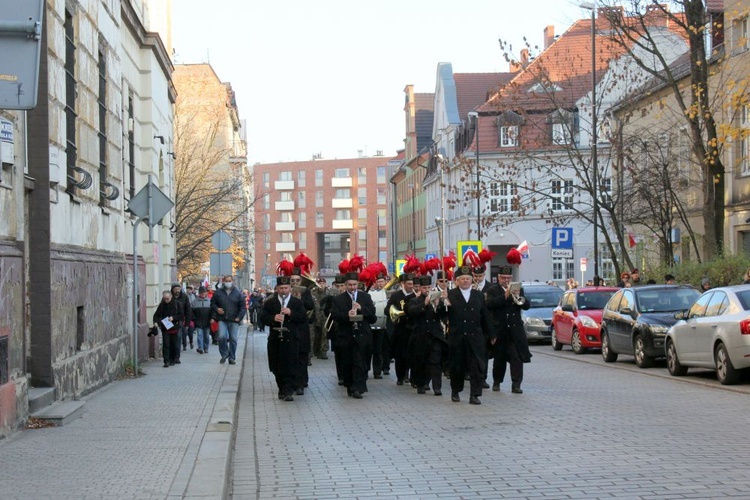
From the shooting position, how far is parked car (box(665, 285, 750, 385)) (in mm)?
16141

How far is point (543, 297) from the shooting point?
33.1 m

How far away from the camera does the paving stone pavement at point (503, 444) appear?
8.49 m

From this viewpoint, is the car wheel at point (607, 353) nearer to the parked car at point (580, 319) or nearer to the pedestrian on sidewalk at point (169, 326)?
the parked car at point (580, 319)

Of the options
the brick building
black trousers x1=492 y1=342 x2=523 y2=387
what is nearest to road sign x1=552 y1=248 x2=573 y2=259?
black trousers x1=492 y1=342 x2=523 y2=387

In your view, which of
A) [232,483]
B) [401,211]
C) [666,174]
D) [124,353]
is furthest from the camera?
[401,211]

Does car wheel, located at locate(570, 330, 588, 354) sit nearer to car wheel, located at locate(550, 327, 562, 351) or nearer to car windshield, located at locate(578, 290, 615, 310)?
car windshield, located at locate(578, 290, 615, 310)

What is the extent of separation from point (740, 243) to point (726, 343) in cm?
1790

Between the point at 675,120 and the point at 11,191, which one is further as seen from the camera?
the point at 675,120

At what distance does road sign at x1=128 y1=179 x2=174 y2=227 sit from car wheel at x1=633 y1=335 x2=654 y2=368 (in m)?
8.85

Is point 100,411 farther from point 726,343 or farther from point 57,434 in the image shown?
point 726,343

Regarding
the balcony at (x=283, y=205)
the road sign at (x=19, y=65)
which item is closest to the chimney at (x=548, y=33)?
the road sign at (x=19, y=65)

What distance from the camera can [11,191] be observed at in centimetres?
1162

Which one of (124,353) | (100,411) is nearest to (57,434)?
(100,411)

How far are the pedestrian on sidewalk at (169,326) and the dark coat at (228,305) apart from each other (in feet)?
3.16
